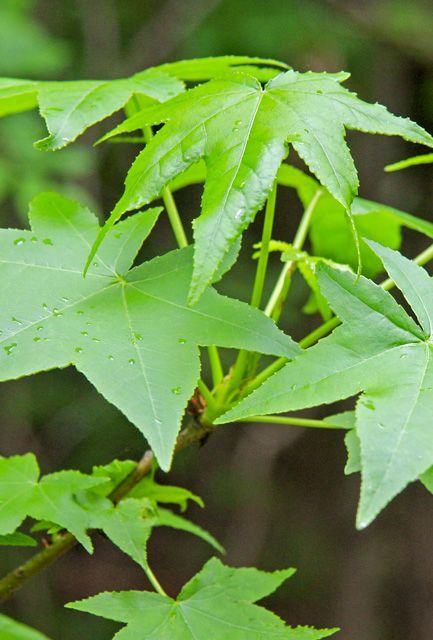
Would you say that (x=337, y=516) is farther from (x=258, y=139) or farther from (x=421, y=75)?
(x=258, y=139)

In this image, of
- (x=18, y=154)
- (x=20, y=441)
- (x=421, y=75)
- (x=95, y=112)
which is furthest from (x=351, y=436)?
(x=421, y=75)

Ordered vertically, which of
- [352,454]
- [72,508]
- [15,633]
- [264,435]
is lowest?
[264,435]

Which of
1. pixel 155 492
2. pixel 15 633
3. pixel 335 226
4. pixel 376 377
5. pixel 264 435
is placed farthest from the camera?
pixel 264 435

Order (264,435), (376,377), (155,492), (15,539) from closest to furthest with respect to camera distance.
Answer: (376,377), (15,539), (155,492), (264,435)

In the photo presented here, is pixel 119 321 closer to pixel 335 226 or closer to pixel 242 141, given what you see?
pixel 242 141

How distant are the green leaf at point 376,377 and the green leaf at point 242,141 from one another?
14 cm

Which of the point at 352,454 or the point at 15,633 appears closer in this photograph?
the point at 352,454

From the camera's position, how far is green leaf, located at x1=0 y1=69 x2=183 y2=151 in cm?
98

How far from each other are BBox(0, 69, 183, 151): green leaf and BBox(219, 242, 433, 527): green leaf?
34 centimetres

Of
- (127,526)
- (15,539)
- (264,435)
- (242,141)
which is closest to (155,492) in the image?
(127,526)

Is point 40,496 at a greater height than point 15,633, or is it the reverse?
point 40,496

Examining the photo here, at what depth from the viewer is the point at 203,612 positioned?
103 centimetres

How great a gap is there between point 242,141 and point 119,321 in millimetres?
241

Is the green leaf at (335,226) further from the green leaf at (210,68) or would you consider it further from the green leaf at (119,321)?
the green leaf at (119,321)
